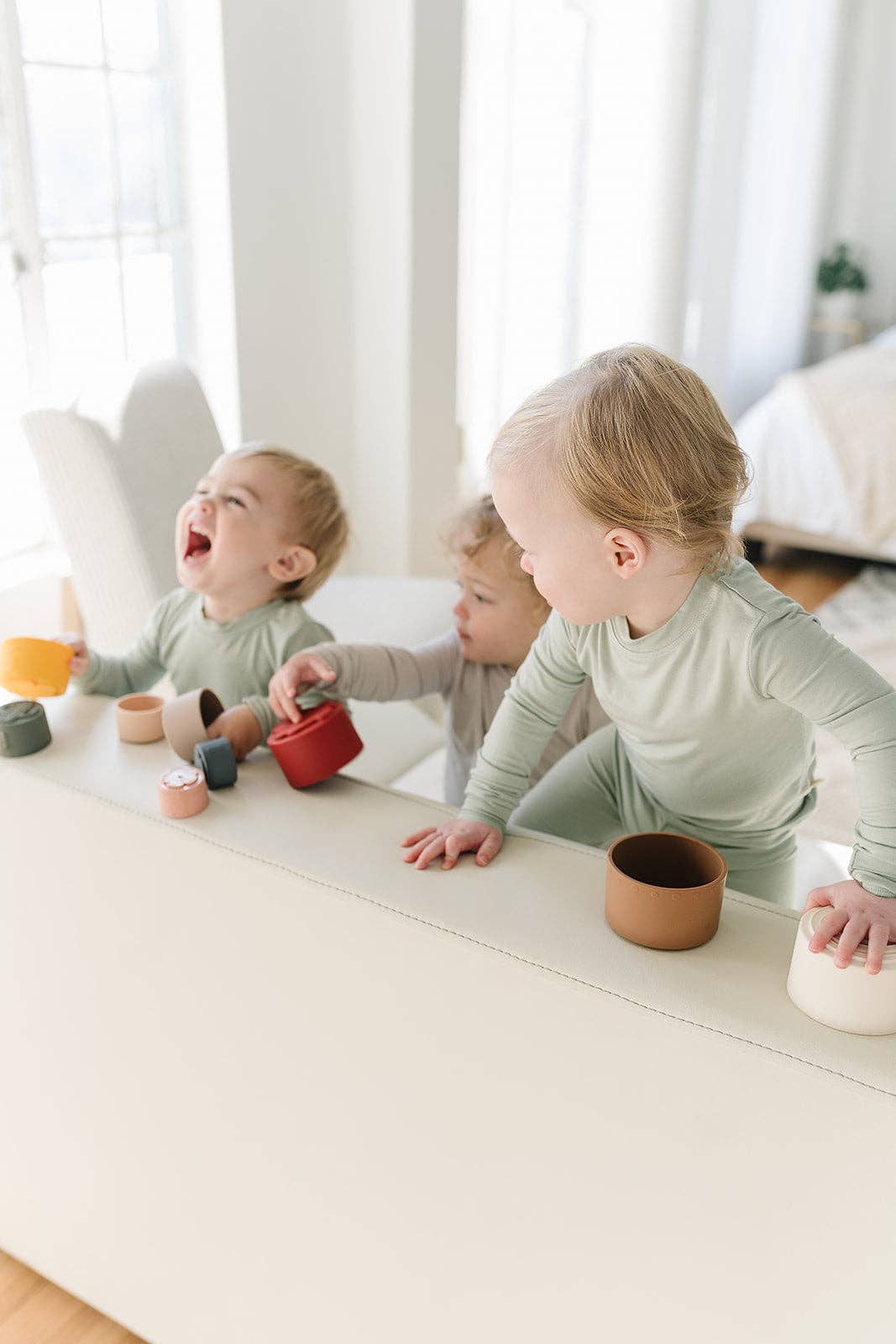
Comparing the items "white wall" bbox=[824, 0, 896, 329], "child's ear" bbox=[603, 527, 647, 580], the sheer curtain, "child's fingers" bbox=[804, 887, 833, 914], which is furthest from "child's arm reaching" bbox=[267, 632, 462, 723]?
"white wall" bbox=[824, 0, 896, 329]

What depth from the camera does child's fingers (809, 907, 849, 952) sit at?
78cm

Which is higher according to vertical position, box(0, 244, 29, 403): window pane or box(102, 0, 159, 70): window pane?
box(102, 0, 159, 70): window pane

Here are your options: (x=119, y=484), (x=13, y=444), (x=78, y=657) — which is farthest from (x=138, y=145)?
(x=78, y=657)

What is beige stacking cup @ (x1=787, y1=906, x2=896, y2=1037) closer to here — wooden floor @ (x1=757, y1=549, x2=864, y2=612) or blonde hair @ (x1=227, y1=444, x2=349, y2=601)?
blonde hair @ (x1=227, y1=444, x2=349, y2=601)

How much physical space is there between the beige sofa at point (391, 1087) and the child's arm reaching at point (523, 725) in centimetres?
4

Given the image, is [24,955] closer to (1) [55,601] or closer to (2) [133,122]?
(1) [55,601]

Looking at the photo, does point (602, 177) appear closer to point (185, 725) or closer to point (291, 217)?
point (291, 217)

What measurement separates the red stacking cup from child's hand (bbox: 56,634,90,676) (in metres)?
0.31

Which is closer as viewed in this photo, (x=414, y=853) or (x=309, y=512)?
(x=414, y=853)

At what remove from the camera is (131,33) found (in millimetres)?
2738

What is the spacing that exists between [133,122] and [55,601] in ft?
3.94

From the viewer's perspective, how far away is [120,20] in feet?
8.89

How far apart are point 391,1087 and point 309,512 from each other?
28.1 inches

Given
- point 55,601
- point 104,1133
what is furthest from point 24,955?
point 55,601
